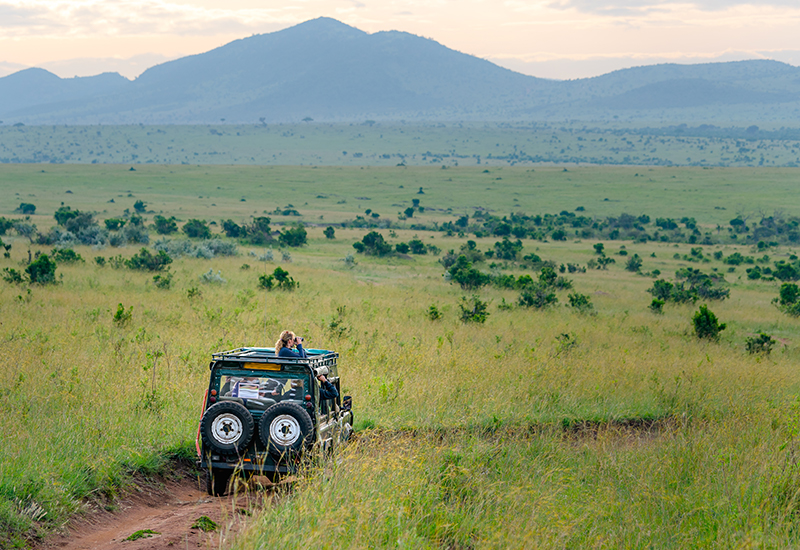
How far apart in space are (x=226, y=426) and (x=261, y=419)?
1.22 feet

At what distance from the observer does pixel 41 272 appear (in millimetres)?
22734

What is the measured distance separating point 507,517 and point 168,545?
109 inches

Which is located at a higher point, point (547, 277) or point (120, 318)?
point (120, 318)

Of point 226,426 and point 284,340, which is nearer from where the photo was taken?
point 226,426

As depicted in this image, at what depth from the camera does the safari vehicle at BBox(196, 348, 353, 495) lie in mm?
7035

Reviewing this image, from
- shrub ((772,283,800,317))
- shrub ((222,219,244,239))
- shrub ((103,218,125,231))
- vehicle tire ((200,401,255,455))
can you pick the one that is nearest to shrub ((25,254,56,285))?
vehicle tire ((200,401,255,455))

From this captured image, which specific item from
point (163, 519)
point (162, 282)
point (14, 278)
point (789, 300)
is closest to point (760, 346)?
point (789, 300)

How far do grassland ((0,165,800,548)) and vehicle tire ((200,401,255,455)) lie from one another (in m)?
0.78

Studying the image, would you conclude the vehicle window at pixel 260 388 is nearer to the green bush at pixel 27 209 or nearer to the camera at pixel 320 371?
the camera at pixel 320 371

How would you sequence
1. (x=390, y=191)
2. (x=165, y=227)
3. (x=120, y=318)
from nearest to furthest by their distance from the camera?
1. (x=120, y=318)
2. (x=165, y=227)
3. (x=390, y=191)

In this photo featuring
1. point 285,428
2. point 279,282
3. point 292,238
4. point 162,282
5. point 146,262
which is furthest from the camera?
point 292,238

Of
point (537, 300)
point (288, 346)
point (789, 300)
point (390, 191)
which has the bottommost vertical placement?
point (789, 300)

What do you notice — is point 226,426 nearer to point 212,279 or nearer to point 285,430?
point 285,430

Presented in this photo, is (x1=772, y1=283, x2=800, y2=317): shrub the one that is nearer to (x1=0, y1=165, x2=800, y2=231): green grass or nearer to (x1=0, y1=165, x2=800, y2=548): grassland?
(x1=0, y1=165, x2=800, y2=548): grassland
